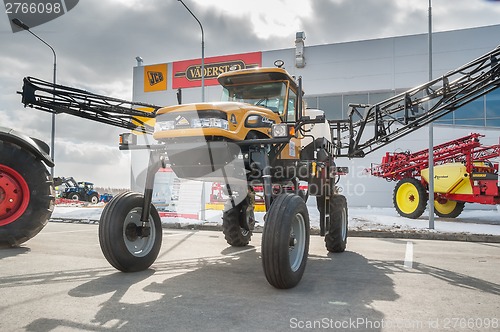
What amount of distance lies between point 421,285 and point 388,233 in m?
5.96

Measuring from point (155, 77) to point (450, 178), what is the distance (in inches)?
758

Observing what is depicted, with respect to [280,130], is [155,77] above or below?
above

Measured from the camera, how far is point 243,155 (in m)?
5.62

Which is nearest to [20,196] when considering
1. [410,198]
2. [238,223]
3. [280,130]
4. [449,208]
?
[238,223]

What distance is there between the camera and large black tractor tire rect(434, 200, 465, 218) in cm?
1477

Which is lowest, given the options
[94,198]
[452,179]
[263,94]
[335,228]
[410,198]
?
[94,198]

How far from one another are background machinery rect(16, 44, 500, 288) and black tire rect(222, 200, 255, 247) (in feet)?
1.09

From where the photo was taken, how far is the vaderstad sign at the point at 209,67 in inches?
935

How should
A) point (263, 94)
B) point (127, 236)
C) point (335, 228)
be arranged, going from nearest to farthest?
point (127, 236) < point (263, 94) < point (335, 228)

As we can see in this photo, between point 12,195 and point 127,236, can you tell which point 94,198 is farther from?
point 127,236

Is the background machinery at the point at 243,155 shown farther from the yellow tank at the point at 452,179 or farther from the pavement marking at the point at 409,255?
the yellow tank at the point at 452,179

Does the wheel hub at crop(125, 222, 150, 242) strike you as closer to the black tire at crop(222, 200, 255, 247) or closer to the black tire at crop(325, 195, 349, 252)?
the black tire at crop(222, 200, 255, 247)

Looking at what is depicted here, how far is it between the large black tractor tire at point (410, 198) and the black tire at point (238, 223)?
880 cm

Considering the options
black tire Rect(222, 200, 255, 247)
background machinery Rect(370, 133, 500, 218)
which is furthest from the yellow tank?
black tire Rect(222, 200, 255, 247)
